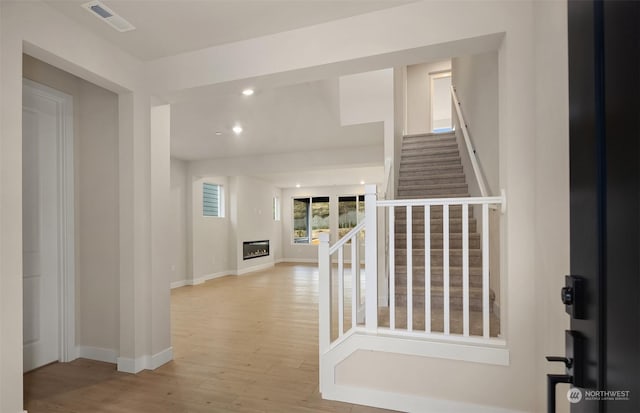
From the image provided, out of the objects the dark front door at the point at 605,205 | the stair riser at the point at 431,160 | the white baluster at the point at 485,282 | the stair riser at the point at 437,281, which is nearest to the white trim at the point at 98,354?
the stair riser at the point at 437,281

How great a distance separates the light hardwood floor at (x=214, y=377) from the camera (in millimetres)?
2389

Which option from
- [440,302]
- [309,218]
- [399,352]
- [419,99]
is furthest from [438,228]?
[309,218]

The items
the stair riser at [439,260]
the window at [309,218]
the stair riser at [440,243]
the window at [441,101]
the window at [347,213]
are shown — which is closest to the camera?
the stair riser at [439,260]

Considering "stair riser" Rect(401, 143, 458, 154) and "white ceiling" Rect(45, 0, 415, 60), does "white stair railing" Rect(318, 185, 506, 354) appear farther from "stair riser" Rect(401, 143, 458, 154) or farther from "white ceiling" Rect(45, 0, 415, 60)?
"stair riser" Rect(401, 143, 458, 154)

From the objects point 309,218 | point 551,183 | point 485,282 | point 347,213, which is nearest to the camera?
point 551,183

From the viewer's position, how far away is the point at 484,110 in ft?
12.1

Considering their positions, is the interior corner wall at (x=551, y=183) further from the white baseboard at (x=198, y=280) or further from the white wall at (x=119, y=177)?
the white baseboard at (x=198, y=280)

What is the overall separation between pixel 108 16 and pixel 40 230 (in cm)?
200

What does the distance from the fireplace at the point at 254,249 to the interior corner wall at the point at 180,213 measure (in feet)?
6.66

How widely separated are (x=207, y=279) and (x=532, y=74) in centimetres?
751

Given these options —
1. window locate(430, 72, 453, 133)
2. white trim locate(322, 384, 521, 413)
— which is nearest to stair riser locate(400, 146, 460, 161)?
window locate(430, 72, 453, 133)

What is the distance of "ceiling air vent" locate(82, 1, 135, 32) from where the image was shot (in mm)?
2268

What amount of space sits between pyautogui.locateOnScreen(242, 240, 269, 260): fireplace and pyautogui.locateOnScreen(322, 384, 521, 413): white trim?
7.05m

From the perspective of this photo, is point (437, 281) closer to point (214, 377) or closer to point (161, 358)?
point (214, 377)
